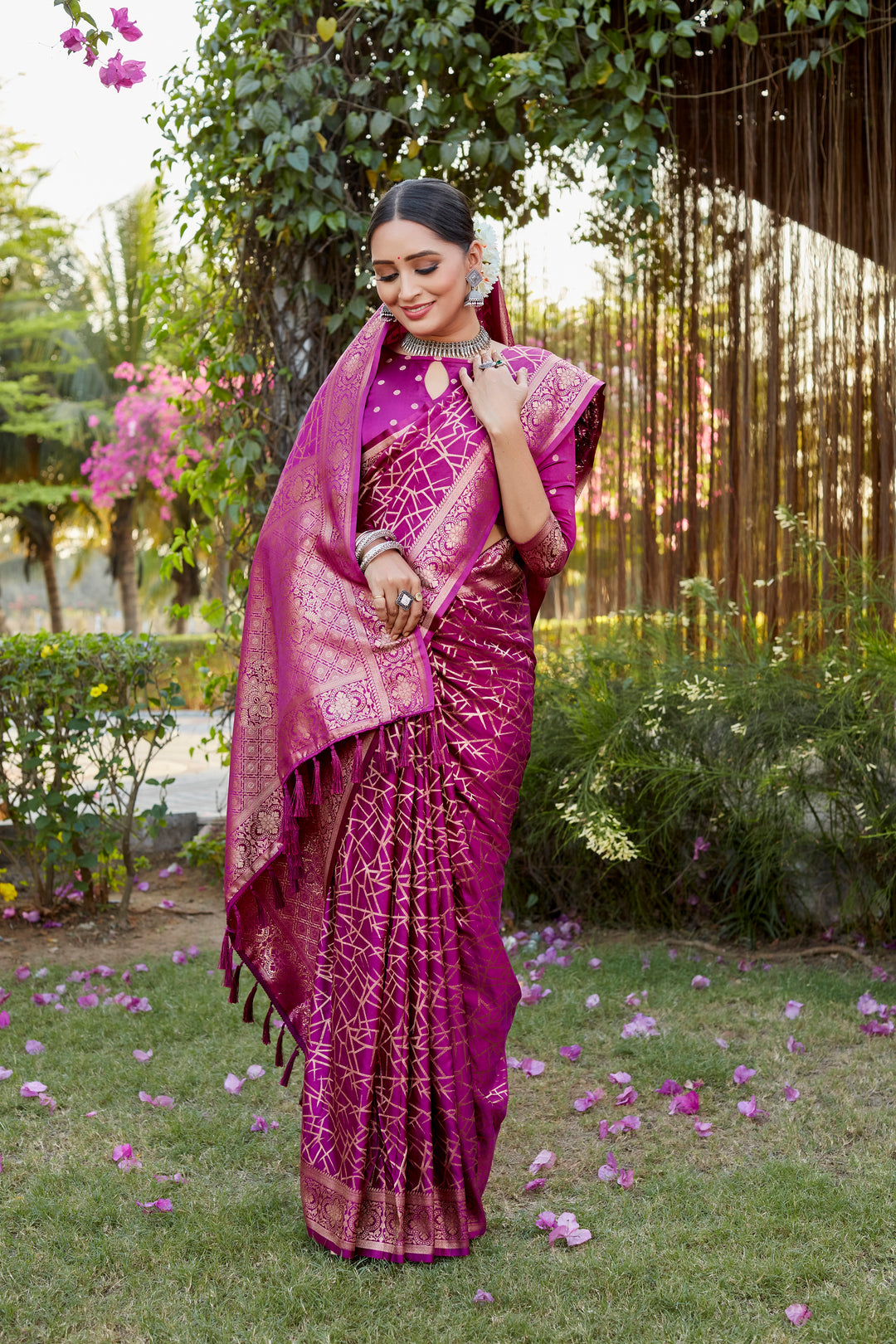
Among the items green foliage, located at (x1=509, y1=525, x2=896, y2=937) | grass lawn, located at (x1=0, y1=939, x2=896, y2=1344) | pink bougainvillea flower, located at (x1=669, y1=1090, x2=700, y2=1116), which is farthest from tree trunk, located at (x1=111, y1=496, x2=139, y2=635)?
pink bougainvillea flower, located at (x1=669, y1=1090, x2=700, y2=1116)

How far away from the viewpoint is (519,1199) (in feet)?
7.94

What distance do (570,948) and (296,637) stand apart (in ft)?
7.40

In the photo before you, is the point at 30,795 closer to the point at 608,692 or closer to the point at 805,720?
the point at 608,692

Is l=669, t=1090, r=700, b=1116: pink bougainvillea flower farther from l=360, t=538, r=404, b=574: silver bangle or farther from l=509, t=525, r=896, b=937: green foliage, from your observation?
l=360, t=538, r=404, b=574: silver bangle

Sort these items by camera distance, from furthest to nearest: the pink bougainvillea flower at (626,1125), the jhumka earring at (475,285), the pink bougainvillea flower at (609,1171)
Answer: the pink bougainvillea flower at (626,1125), the pink bougainvillea flower at (609,1171), the jhumka earring at (475,285)

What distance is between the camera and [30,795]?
4.30m

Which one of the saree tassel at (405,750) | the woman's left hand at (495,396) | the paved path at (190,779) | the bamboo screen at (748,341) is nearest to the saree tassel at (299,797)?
the saree tassel at (405,750)

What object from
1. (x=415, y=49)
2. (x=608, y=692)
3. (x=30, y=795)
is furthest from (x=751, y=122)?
(x=30, y=795)

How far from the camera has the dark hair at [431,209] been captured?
2148mm

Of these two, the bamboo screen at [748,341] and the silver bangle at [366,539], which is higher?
the bamboo screen at [748,341]

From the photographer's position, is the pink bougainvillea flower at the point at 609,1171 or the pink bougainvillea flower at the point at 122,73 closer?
the pink bougainvillea flower at the point at 122,73

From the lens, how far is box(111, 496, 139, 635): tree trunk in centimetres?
2173

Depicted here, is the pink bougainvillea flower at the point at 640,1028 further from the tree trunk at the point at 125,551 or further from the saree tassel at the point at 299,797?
the tree trunk at the point at 125,551

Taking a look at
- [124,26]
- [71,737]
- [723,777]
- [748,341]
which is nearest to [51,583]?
[71,737]
